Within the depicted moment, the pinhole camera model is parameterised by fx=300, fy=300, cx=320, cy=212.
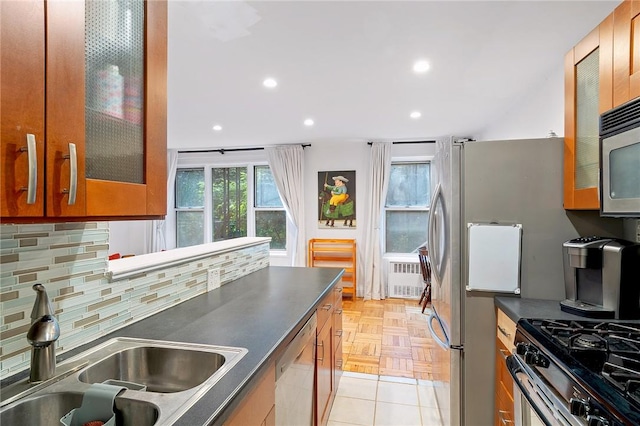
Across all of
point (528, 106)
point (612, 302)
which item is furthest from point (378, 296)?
point (612, 302)

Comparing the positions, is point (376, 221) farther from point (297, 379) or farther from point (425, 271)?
point (297, 379)

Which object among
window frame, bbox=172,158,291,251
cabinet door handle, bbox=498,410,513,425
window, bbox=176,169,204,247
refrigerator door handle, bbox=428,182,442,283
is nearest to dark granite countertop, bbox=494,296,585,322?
refrigerator door handle, bbox=428,182,442,283

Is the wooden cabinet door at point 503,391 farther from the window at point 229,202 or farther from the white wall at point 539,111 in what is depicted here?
the window at point 229,202

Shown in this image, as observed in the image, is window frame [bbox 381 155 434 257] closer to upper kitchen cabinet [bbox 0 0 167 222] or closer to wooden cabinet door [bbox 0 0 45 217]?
upper kitchen cabinet [bbox 0 0 167 222]

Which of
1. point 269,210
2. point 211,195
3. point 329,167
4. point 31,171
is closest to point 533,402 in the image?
point 31,171

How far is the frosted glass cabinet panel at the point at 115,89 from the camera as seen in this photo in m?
0.72

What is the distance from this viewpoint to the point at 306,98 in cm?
300

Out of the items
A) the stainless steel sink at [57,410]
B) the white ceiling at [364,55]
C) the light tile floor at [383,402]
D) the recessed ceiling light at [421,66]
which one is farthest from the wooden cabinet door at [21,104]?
the recessed ceiling light at [421,66]

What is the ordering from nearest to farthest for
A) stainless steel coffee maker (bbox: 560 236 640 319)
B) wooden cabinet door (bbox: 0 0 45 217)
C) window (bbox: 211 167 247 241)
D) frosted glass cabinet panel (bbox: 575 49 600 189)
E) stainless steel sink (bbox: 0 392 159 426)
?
wooden cabinet door (bbox: 0 0 45 217), stainless steel sink (bbox: 0 392 159 426), stainless steel coffee maker (bbox: 560 236 640 319), frosted glass cabinet panel (bbox: 575 49 600 189), window (bbox: 211 167 247 241)

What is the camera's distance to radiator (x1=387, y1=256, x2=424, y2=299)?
15.4 feet

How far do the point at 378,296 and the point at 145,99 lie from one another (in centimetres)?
443

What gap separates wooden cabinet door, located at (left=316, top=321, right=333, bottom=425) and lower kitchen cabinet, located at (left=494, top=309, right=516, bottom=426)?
0.95m

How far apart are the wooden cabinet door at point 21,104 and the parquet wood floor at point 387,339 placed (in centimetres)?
243

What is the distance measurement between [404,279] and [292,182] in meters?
2.39
